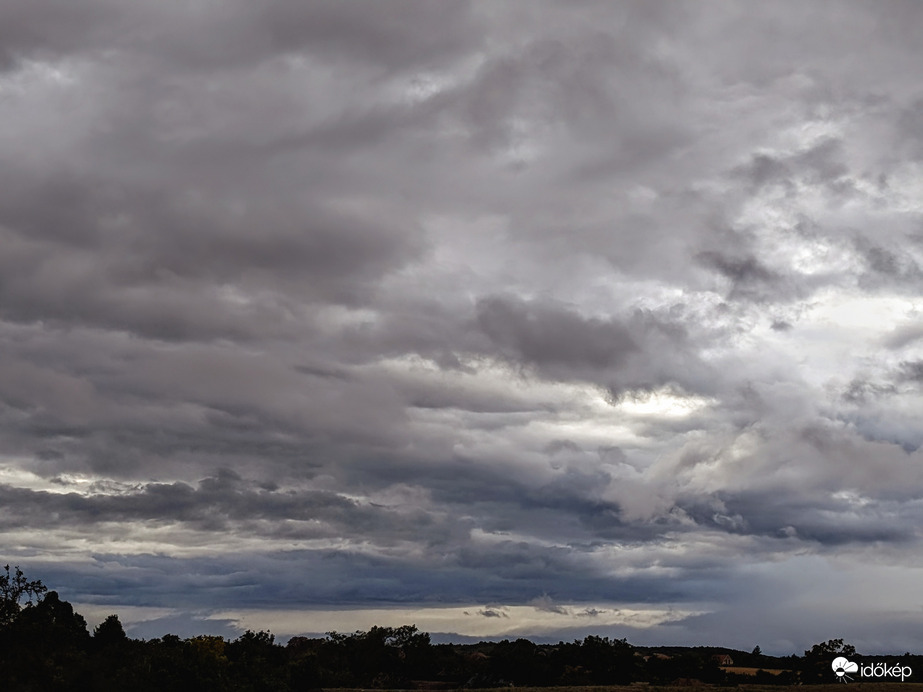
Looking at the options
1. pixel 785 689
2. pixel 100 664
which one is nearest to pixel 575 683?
pixel 785 689

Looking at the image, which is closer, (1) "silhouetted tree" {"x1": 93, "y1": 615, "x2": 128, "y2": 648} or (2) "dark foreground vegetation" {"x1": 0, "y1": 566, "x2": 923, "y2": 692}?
(2) "dark foreground vegetation" {"x1": 0, "y1": 566, "x2": 923, "y2": 692}

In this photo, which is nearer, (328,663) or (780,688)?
(780,688)

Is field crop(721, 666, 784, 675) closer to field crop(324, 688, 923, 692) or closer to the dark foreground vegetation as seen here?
the dark foreground vegetation

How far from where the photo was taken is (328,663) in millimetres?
156000

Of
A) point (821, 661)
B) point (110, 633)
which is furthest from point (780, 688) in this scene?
point (110, 633)

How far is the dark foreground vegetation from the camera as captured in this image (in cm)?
9488

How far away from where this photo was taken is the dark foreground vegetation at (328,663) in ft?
311

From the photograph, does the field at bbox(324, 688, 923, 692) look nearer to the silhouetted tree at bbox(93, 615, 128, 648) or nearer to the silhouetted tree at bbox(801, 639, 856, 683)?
the silhouetted tree at bbox(801, 639, 856, 683)

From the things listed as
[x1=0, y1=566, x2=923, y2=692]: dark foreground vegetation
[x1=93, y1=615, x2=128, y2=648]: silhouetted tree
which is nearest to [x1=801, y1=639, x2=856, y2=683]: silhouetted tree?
[x1=0, y1=566, x2=923, y2=692]: dark foreground vegetation

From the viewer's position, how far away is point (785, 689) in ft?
358

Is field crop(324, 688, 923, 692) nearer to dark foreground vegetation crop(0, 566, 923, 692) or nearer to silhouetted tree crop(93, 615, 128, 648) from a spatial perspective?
dark foreground vegetation crop(0, 566, 923, 692)

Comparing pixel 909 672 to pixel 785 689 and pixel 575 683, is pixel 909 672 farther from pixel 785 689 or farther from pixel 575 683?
pixel 575 683

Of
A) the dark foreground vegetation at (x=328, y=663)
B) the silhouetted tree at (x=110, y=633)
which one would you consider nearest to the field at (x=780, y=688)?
the dark foreground vegetation at (x=328, y=663)

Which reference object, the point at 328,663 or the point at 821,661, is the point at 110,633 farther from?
the point at 821,661
